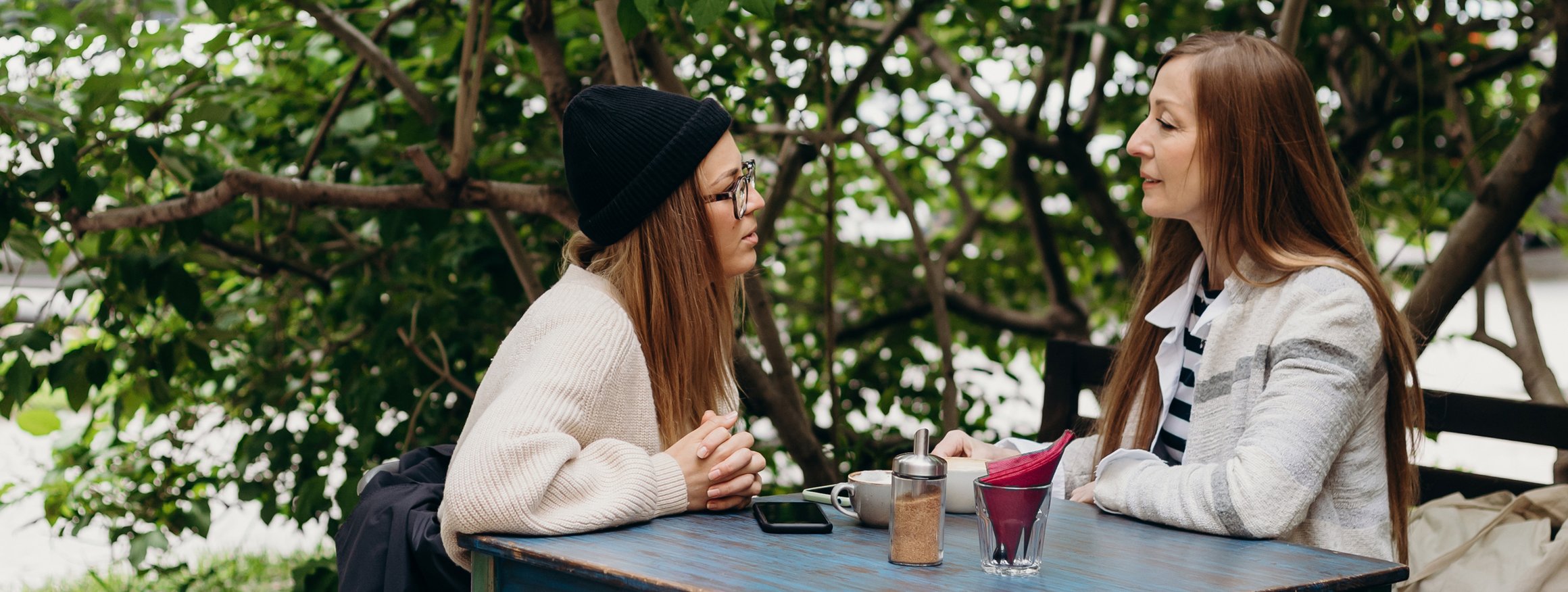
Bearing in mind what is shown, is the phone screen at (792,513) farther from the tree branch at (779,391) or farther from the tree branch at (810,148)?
the tree branch at (810,148)

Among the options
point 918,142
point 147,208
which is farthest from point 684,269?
point 918,142

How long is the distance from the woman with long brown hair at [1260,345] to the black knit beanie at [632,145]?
635 millimetres

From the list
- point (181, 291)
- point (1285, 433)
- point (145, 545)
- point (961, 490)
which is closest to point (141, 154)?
point (181, 291)

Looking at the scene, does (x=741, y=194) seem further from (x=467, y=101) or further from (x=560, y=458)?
(x=467, y=101)

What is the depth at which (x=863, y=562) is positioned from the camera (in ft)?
4.96

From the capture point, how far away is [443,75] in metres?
3.47

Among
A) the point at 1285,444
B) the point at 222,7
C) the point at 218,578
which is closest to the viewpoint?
the point at 1285,444

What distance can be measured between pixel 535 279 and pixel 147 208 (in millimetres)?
842

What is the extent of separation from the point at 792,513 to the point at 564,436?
33 cm

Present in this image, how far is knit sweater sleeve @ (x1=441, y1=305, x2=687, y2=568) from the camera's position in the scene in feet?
5.18

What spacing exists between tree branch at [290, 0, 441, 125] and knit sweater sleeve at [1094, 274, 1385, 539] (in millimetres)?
1953

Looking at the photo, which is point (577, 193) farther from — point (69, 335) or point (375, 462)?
point (69, 335)

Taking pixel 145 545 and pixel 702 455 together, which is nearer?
pixel 702 455

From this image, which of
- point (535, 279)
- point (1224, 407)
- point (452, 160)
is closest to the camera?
point (1224, 407)
